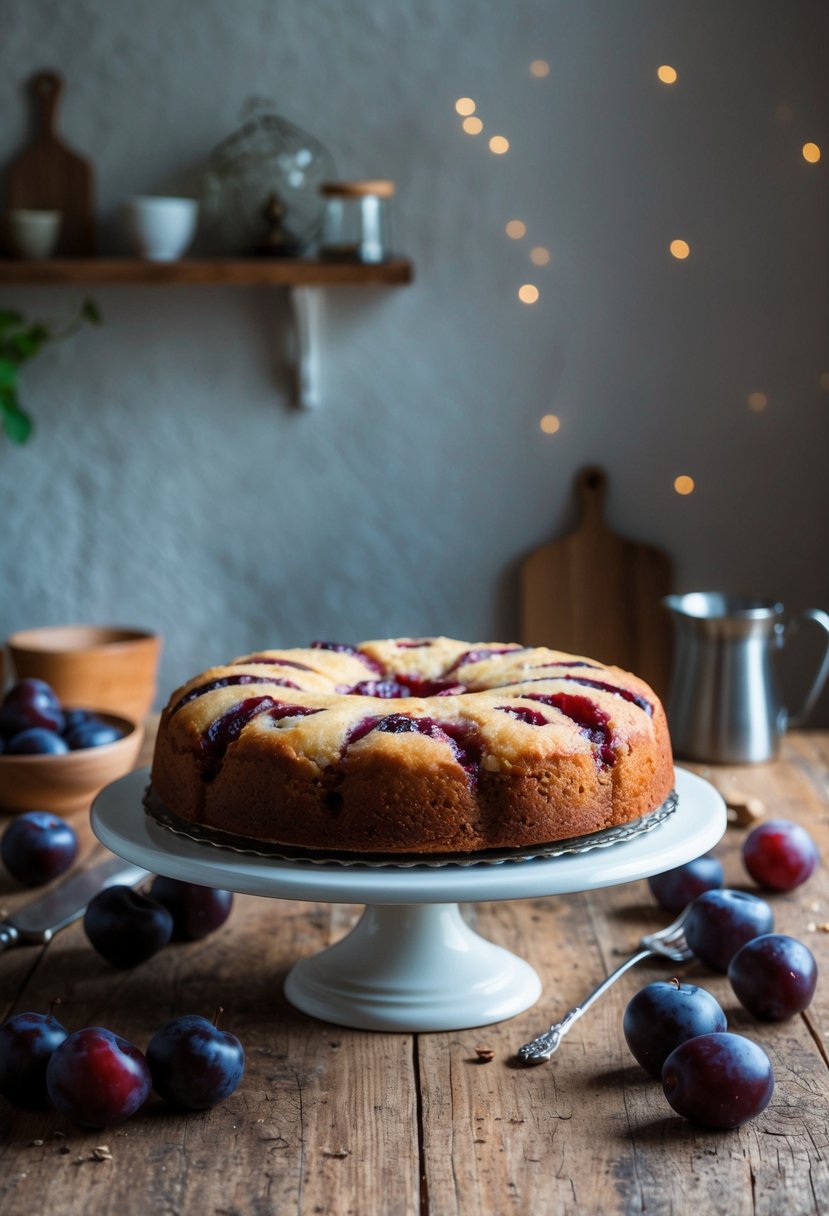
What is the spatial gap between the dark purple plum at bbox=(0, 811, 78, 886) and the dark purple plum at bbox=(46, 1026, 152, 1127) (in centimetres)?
52

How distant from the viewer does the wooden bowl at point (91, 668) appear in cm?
210

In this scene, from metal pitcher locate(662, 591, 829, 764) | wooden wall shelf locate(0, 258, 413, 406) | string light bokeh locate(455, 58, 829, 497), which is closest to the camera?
metal pitcher locate(662, 591, 829, 764)

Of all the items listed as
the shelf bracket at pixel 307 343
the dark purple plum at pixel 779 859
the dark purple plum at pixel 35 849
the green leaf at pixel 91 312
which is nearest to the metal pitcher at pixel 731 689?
the dark purple plum at pixel 779 859

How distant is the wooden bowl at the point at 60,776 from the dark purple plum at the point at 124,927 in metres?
0.37

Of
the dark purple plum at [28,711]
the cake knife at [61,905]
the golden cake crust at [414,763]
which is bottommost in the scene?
A: the cake knife at [61,905]

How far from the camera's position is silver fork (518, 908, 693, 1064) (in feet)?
3.38

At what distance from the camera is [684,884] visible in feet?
4.33

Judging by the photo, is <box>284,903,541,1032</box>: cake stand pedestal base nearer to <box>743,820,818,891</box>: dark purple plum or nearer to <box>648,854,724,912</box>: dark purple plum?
<box>648,854,724,912</box>: dark purple plum

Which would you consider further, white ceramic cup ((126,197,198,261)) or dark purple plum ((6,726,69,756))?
white ceramic cup ((126,197,198,261))

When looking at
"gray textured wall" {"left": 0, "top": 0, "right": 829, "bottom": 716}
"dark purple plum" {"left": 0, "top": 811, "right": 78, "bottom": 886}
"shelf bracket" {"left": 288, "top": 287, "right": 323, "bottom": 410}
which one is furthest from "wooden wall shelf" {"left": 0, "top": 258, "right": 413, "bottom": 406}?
"dark purple plum" {"left": 0, "top": 811, "right": 78, "bottom": 886}

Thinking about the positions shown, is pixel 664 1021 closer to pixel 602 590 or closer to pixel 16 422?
pixel 602 590

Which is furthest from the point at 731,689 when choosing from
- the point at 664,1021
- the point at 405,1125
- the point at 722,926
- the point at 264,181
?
the point at 264,181

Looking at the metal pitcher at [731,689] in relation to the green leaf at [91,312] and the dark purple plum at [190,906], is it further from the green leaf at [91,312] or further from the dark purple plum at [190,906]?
the green leaf at [91,312]

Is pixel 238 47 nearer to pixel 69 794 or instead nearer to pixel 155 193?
pixel 155 193
